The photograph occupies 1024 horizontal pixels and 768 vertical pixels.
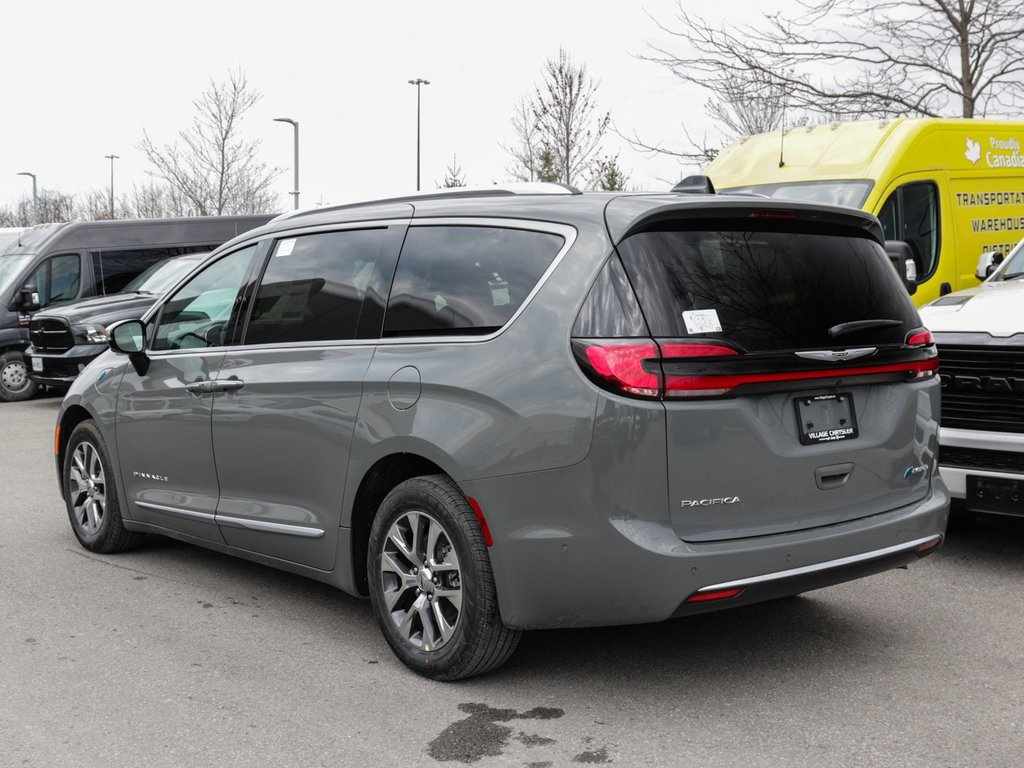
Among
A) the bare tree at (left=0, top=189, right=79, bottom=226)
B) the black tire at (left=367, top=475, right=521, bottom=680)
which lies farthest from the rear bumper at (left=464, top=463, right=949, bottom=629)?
the bare tree at (left=0, top=189, right=79, bottom=226)

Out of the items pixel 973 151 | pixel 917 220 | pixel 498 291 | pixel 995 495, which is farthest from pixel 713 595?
pixel 973 151

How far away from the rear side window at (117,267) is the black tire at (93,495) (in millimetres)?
10319

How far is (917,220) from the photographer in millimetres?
10094

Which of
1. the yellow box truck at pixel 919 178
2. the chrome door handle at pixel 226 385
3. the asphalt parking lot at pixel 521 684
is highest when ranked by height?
the yellow box truck at pixel 919 178

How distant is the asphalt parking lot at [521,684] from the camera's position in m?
3.77

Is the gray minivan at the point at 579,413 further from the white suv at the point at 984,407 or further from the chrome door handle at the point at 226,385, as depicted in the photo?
the white suv at the point at 984,407

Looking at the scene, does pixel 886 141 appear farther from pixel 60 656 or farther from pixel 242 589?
pixel 60 656

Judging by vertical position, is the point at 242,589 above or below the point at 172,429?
below

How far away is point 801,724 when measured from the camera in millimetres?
3922

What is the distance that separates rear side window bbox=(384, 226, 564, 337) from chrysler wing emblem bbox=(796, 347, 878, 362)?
942 mm

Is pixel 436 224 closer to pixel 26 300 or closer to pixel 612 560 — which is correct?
pixel 612 560

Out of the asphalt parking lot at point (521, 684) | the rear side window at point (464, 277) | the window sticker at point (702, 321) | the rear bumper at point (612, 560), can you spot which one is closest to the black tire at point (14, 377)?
the asphalt parking lot at point (521, 684)

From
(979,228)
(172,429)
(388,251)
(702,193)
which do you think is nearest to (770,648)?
→ (702,193)

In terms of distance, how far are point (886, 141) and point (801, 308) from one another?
6.42 m
